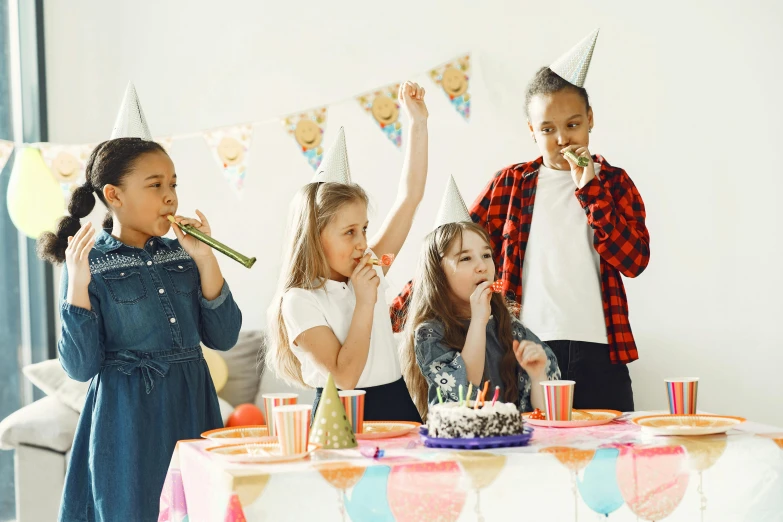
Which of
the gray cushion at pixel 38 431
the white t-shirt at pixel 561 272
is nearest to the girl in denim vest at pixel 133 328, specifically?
the white t-shirt at pixel 561 272

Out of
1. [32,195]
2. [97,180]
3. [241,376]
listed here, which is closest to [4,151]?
[32,195]

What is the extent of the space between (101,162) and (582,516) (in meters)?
1.16

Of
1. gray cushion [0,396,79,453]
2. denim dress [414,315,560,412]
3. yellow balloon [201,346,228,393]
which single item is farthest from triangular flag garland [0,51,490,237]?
denim dress [414,315,560,412]

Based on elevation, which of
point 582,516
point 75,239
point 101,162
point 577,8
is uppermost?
point 577,8

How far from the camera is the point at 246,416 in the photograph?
2.91 m

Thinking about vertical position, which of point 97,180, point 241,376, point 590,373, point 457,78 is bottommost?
point 241,376

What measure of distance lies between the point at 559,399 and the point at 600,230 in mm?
582

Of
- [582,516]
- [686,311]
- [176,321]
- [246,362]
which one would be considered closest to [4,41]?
[246,362]

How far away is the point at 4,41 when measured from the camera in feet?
11.1

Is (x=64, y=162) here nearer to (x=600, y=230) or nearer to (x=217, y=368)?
(x=217, y=368)

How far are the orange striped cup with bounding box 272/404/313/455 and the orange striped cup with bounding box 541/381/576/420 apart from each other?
0.43m

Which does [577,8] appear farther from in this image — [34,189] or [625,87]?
[34,189]

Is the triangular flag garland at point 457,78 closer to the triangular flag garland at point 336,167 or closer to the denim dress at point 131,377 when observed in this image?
the triangular flag garland at point 336,167

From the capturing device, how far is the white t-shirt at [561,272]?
194 cm
